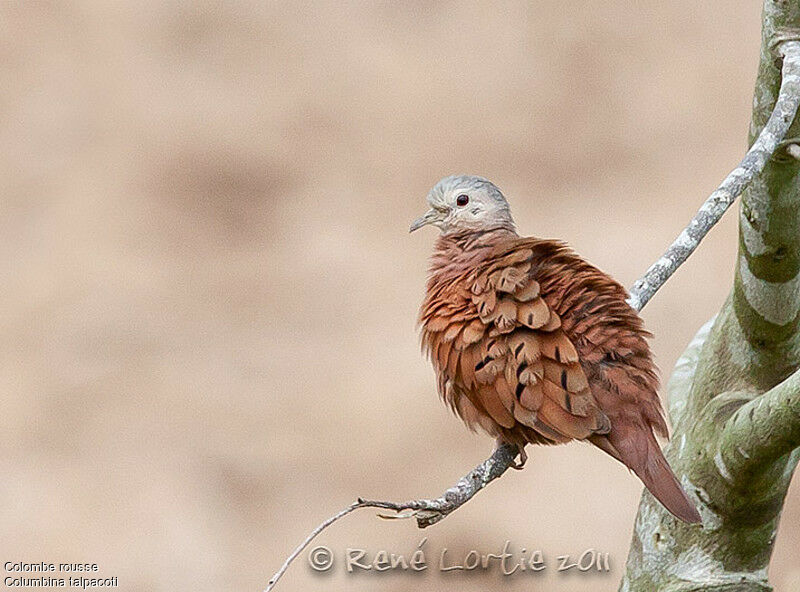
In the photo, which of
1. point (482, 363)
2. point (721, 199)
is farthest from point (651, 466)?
point (721, 199)

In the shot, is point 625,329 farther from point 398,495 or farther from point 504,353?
point 398,495

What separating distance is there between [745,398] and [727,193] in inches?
18.7

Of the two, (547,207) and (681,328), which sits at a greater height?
(547,207)

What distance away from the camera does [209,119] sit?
5.37 m

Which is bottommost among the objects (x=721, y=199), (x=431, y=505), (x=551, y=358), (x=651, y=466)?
(x=431, y=505)

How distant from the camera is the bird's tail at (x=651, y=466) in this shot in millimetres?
1913

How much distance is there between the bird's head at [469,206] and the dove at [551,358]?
0.25 m

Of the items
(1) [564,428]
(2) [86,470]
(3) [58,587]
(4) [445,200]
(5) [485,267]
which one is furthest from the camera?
(2) [86,470]

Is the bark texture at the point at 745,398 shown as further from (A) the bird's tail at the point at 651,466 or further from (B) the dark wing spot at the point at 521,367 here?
(B) the dark wing spot at the point at 521,367

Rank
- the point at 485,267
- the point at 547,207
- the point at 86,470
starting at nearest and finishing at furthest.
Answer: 1. the point at 485,267
2. the point at 86,470
3. the point at 547,207

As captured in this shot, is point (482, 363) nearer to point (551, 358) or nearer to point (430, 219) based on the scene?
point (551, 358)

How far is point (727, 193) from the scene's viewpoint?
1.97 metres

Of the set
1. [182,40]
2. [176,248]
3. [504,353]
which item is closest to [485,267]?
[504,353]

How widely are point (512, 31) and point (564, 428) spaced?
3.74 meters
